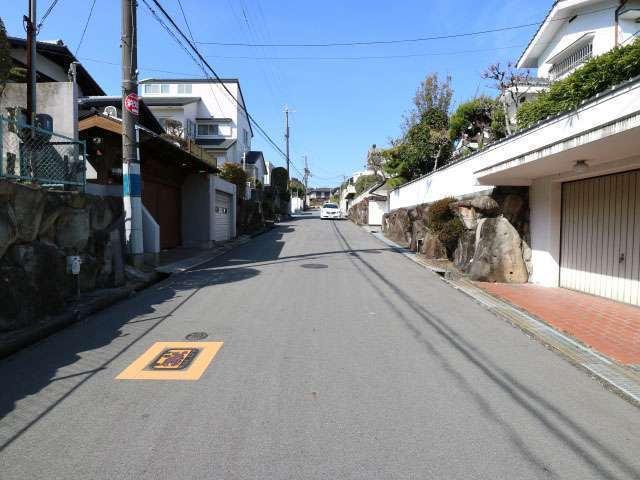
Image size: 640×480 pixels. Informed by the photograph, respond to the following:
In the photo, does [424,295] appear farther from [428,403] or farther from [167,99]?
[167,99]

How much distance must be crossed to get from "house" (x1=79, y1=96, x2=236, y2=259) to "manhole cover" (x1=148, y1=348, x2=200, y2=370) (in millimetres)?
5676

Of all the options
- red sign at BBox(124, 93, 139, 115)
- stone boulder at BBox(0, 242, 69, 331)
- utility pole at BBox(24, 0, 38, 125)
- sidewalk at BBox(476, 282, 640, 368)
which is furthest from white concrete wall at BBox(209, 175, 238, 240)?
sidewalk at BBox(476, 282, 640, 368)

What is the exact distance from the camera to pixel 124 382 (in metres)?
4.18

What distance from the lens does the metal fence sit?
652 centimetres

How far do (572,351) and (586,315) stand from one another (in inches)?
84.8

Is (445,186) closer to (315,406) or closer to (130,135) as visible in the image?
(130,135)

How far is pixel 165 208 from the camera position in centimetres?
1539

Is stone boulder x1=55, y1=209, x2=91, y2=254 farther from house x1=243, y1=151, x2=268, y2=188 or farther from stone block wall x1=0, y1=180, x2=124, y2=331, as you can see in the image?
house x1=243, y1=151, x2=268, y2=188

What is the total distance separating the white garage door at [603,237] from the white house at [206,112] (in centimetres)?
2861

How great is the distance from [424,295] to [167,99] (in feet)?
106

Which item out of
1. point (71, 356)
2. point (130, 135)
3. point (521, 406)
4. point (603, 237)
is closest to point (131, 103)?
point (130, 135)

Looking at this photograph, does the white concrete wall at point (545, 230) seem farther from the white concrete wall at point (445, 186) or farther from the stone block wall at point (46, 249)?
the stone block wall at point (46, 249)

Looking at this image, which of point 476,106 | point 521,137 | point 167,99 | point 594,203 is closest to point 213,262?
point 521,137

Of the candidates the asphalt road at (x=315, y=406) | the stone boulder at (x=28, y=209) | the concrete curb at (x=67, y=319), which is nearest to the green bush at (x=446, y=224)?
the asphalt road at (x=315, y=406)
